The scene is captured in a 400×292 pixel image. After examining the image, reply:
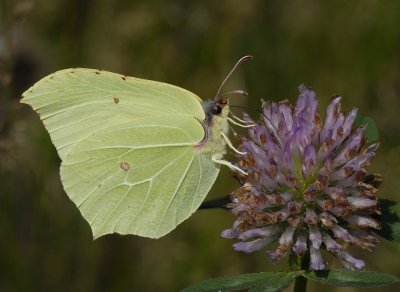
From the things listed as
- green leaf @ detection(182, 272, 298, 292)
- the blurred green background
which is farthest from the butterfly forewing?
the blurred green background

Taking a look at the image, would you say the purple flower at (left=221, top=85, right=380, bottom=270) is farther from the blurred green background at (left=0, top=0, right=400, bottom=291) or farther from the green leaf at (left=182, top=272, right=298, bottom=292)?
the blurred green background at (left=0, top=0, right=400, bottom=291)

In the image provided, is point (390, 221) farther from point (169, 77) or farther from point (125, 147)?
point (169, 77)

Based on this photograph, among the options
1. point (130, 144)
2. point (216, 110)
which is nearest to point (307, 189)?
point (216, 110)

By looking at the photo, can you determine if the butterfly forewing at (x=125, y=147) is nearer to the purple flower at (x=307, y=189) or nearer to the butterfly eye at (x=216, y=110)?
the butterfly eye at (x=216, y=110)

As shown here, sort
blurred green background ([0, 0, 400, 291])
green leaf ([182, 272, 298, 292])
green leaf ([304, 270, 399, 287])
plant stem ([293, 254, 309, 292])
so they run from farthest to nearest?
blurred green background ([0, 0, 400, 291]), plant stem ([293, 254, 309, 292]), green leaf ([182, 272, 298, 292]), green leaf ([304, 270, 399, 287])

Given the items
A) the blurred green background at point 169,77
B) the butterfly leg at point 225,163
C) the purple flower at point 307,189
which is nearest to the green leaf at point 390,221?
the purple flower at point 307,189

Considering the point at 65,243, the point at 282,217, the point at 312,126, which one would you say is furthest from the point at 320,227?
the point at 65,243
